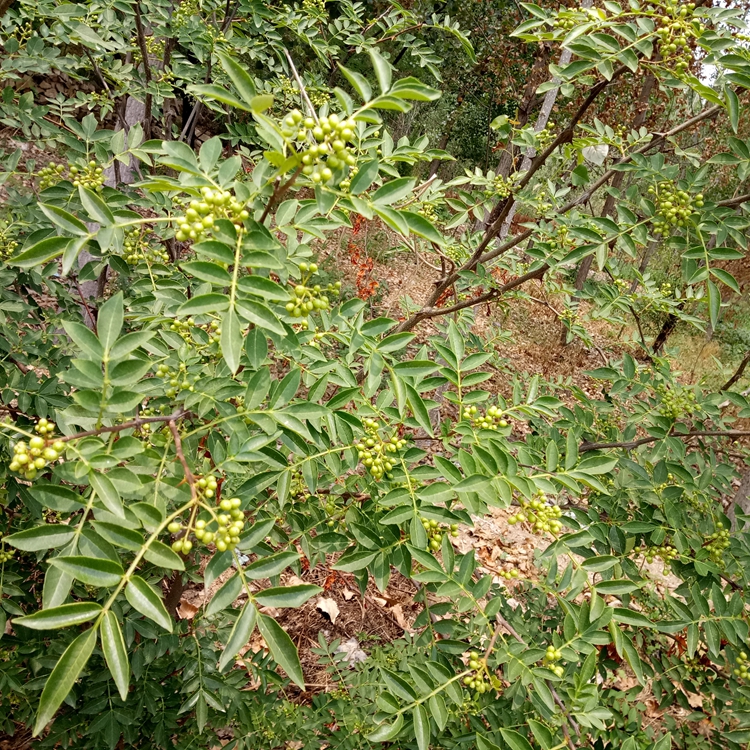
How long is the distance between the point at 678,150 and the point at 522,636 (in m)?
2.04

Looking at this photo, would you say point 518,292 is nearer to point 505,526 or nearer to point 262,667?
point 262,667

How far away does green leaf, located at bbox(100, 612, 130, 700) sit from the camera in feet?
2.69

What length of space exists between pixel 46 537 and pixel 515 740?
1155 mm

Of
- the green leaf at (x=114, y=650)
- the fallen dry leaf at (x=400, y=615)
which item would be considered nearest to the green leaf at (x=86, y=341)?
the green leaf at (x=114, y=650)

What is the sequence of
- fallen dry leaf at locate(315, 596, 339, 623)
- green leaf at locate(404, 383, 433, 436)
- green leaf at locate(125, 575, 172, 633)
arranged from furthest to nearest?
fallen dry leaf at locate(315, 596, 339, 623), green leaf at locate(404, 383, 433, 436), green leaf at locate(125, 575, 172, 633)

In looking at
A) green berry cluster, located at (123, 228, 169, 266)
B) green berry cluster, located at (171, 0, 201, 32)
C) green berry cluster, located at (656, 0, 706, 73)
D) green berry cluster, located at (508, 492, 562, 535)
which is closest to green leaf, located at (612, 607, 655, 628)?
green berry cluster, located at (508, 492, 562, 535)

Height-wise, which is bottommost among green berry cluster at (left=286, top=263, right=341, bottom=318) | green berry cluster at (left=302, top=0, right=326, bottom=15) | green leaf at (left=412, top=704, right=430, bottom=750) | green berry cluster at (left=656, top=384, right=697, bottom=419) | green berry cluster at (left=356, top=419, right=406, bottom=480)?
green leaf at (left=412, top=704, right=430, bottom=750)

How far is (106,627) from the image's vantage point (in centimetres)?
88

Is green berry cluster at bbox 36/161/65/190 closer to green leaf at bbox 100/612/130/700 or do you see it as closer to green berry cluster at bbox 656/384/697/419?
green leaf at bbox 100/612/130/700

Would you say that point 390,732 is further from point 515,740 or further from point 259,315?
point 259,315

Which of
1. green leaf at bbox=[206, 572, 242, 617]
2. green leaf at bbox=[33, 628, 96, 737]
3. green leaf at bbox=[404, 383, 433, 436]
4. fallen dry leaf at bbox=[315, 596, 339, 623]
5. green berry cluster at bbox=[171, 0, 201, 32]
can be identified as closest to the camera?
green leaf at bbox=[33, 628, 96, 737]

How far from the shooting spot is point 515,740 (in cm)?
122

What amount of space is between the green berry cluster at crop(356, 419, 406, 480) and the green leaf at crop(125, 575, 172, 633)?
0.60 m

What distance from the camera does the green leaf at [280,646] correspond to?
3.03 ft
